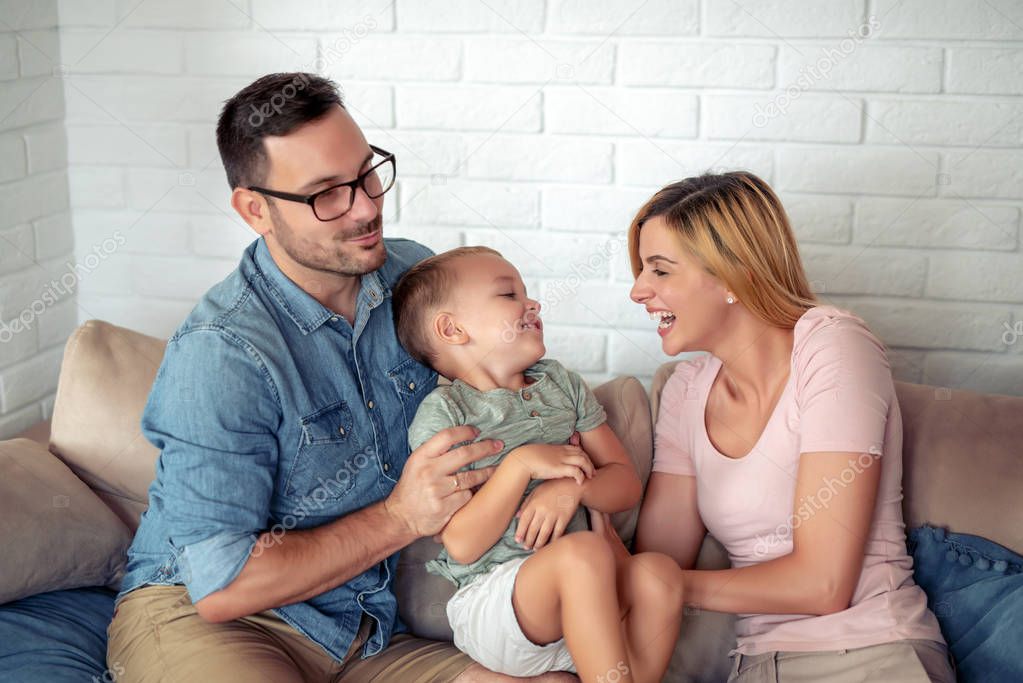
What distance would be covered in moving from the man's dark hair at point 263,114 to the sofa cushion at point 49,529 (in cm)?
72

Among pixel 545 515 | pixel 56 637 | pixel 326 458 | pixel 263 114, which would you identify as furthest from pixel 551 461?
pixel 56 637

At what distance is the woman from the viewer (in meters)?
1.86

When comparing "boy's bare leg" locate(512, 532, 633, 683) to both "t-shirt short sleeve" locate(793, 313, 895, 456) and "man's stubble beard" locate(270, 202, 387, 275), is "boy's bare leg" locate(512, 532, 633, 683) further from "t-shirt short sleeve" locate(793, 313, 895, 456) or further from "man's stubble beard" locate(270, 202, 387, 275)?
"man's stubble beard" locate(270, 202, 387, 275)

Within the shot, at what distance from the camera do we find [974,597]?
77.9 inches

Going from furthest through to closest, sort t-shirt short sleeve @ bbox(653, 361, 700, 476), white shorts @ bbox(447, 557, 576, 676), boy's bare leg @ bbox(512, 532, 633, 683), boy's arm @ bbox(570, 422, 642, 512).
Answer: t-shirt short sleeve @ bbox(653, 361, 700, 476) < boy's arm @ bbox(570, 422, 642, 512) < white shorts @ bbox(447, 557, 576, 676) < boy's bare leg @ bbox(512, 532, 633, 683)

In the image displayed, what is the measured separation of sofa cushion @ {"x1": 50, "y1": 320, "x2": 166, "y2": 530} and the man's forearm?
49 cm

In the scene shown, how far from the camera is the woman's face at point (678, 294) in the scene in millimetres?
2023

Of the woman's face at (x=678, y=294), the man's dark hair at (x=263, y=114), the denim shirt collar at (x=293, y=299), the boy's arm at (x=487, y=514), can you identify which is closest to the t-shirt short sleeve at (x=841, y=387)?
the woman's face at (x=678, y=294)

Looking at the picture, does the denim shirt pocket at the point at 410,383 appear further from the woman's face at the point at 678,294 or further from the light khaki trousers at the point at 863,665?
the light khaki trousers at the point at 863,665

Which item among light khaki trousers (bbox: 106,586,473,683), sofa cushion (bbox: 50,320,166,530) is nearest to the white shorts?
light khaki trousers (bbox: 106,586,473,683)

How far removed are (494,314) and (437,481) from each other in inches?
12.8

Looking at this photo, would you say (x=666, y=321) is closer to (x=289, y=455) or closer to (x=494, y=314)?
(x=494, y=314)

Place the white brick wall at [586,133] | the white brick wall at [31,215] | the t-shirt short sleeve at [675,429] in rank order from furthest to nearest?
the white brick wall at [31,215] → the white brick wall at [586,133] → the t-shirt short sleeve at [675,429]

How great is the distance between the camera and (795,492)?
190 cm
